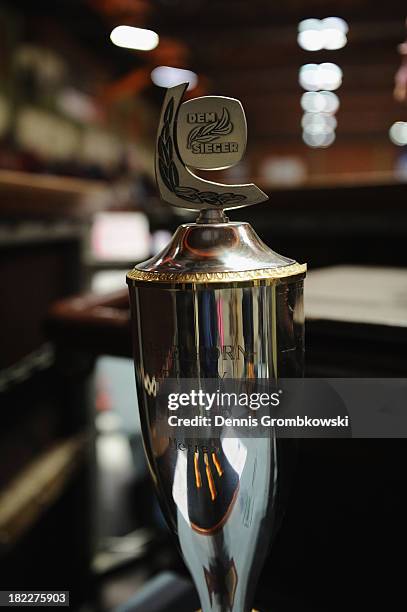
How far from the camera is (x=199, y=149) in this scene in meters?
0.49

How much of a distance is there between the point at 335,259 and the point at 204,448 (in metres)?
0.94

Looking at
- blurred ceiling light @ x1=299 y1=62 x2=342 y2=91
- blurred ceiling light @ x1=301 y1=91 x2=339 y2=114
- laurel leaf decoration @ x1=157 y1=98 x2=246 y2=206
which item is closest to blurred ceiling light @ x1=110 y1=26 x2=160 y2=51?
blurred ceiling light @ x1=301 y1=91 x2=339 y2=114

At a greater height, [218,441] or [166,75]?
[166,75]

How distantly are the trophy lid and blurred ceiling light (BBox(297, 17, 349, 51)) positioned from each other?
117 cm

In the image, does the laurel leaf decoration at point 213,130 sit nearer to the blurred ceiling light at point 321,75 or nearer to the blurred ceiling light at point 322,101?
the blurred ceiling light at point 321,75

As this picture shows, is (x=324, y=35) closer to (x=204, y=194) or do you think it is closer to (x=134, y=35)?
(x=204, y=194)

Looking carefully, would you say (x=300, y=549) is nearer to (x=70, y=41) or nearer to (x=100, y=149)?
(x=70, y=41)

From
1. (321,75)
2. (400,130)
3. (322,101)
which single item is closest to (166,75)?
(322,101)

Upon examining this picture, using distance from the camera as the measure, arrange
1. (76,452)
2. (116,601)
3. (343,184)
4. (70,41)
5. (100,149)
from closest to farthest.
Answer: (343,184), (116,601), (76,452), (70,41), (100,149)

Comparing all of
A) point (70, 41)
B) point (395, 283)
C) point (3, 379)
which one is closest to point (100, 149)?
point (70, 41)

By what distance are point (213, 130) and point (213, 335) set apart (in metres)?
0.16

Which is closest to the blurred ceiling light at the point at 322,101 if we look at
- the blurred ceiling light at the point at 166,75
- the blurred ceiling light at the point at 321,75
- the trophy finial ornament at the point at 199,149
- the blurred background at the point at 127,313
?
the blurred background at the point at 127,313

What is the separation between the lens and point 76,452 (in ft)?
6.40

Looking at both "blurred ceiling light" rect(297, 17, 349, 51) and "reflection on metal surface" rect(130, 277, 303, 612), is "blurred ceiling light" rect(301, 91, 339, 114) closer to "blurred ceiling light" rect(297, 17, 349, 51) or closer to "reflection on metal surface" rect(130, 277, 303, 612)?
"blurred ceiling light" rect(297, 17, 349, 51)
